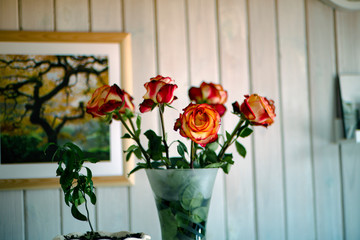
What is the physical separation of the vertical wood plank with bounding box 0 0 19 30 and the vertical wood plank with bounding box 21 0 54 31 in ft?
0.06

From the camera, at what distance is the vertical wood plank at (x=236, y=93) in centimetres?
133

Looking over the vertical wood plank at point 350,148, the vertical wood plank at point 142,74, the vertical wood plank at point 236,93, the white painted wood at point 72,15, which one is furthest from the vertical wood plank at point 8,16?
the vertical wood plank at point 350,148

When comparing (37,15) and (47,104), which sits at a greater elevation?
(37,15)

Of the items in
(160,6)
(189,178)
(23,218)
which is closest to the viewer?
(189,178)

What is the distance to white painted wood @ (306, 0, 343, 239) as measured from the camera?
1392mm

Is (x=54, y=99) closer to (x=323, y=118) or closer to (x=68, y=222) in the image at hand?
(x=68, y=222)

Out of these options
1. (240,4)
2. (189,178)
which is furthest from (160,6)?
(189,178)

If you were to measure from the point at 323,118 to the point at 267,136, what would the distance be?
0.68 ft

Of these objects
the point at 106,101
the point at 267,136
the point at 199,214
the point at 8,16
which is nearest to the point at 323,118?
the point at 267,136

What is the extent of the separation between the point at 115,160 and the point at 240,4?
2.14ft

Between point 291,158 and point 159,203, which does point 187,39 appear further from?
point 159,203

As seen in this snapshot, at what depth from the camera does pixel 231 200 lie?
4.37ft

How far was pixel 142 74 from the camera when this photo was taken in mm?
1300

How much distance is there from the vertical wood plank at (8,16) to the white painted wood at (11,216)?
1.60 ft
